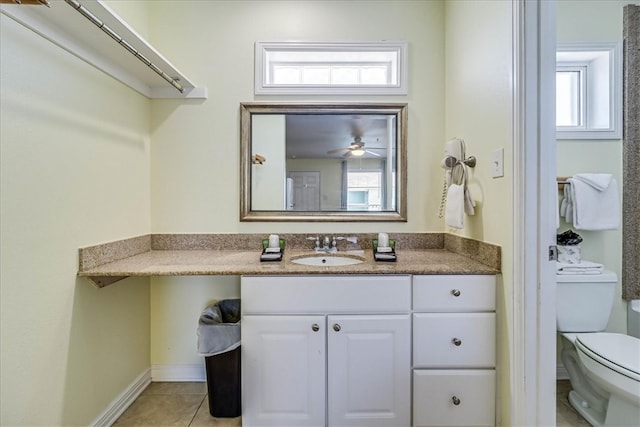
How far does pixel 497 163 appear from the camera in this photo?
131 cm

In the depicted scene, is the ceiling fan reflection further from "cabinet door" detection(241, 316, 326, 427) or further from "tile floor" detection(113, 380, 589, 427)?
"tile floor" detection(113, 380, 589, 427)

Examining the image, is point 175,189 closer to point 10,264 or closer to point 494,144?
point 10,264

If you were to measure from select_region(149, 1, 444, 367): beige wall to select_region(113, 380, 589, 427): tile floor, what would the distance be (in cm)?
16

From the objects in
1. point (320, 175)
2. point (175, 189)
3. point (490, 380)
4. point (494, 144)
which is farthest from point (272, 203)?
point (490, 380)

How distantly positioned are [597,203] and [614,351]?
808 mm

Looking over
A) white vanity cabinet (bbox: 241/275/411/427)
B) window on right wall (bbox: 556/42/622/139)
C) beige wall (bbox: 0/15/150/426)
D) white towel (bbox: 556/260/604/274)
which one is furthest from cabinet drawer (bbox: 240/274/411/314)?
window on right wall (bbox: 556/42/622/139)

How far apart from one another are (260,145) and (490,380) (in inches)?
69.5

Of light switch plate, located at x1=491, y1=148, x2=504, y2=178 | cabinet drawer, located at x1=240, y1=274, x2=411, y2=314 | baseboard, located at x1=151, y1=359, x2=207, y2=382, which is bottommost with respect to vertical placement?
baseboard, located at x1=151, y1=359, x2=207, y2=382

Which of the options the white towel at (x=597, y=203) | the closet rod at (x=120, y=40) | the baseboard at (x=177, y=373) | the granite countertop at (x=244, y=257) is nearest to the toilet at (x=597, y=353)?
the white towel at (x=597, y=203)

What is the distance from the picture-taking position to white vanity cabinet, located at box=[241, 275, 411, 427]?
1351mm

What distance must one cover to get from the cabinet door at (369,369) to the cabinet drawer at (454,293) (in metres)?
0.13

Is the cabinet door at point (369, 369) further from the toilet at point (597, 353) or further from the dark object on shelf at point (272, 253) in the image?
the toilet at point (597, 353)

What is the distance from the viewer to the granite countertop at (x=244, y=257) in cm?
134

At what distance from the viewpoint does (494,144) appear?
134 centimetres
